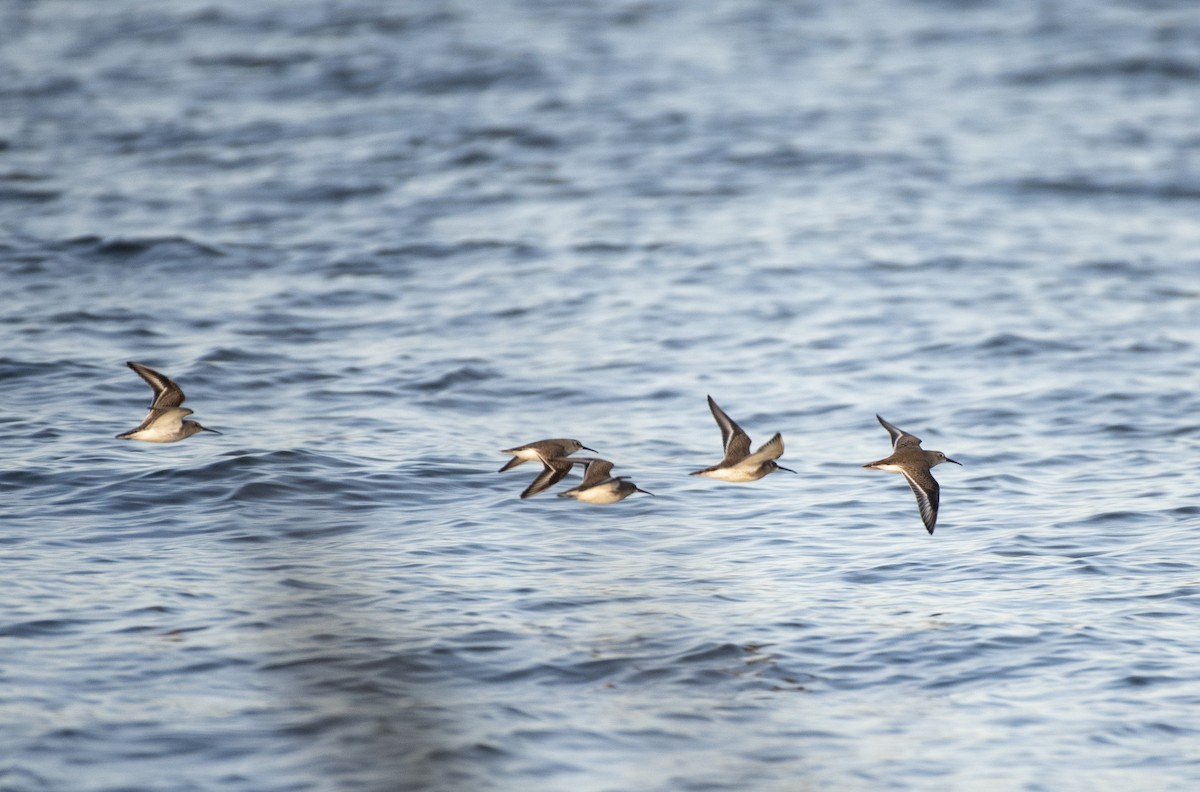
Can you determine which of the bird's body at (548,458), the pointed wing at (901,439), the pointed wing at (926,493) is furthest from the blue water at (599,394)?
the pointed wing at (901,439)

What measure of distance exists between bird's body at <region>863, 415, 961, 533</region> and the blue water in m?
0.59

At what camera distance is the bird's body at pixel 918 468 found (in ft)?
32.8

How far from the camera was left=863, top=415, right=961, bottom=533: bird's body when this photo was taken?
1000 cm

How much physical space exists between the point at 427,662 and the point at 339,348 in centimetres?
743

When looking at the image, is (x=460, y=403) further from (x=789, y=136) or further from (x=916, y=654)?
(x=789, y=136)

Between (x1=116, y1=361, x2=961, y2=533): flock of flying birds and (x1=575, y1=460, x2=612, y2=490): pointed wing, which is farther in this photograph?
(x1=575, y1=460, x2=612, y2=490): pointed wing

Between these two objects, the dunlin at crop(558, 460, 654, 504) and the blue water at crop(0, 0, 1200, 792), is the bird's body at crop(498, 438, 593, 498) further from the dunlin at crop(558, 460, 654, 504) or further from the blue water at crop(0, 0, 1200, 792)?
the blue water at crop(0, 0, 1200, 792)

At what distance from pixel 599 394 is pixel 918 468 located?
499 cm

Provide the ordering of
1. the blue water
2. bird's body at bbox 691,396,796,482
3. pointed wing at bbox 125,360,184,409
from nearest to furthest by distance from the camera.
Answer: the blue water
bird's body at bbox 691,396,796,482
pointed wing at bbox 125,360,184,409

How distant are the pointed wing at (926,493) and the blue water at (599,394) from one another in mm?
562

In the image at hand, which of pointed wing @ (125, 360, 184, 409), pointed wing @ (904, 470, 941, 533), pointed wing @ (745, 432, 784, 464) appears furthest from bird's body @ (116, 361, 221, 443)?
pointed wing @ (904, 470, 941, 533)

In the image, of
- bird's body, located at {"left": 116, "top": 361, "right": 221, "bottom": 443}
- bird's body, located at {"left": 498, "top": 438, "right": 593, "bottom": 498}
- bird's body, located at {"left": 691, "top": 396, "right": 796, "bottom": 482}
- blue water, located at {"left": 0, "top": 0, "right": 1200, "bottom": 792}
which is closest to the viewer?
blue water, located at {"left": 0, "top": 0, "right": 1200, "bottom": 792}

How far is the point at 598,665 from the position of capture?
8945mm

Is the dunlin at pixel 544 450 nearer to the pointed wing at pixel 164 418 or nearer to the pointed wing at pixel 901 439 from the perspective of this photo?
the pointed wing at pixel 901 439
